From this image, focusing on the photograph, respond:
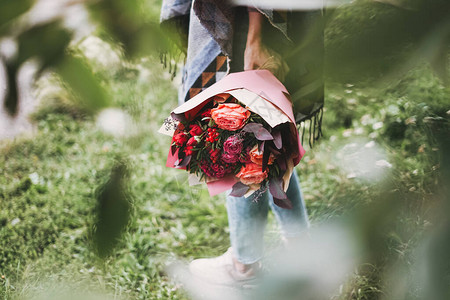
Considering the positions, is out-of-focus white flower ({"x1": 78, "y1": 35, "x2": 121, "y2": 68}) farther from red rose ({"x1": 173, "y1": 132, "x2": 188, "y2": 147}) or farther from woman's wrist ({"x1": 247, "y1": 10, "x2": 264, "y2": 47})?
woman's wrist ({"x1": 247, "y1": 10, "x2": 264, "y2": 47})

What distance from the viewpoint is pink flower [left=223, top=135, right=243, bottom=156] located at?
69cm

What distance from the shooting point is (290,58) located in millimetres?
414

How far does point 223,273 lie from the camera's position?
5.51ft

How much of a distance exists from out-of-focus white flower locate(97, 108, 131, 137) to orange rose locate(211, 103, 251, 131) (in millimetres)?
260

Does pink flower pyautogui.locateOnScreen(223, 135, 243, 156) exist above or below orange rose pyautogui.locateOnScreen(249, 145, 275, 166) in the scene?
above

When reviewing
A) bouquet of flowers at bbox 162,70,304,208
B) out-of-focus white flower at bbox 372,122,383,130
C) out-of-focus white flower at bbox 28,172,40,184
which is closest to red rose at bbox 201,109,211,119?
bouquet of flowers at bbox 162,70,304,208

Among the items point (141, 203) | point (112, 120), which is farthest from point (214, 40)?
point (141, 203)

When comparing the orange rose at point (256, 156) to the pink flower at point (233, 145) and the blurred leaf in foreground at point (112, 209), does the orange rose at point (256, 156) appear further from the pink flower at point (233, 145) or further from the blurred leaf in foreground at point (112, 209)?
the blurred leaf in foreground at point (112, 209)

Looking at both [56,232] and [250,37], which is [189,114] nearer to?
[250,37]

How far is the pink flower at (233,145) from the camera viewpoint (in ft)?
2.25

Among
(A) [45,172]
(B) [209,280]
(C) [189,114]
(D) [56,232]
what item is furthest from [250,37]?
(A) [45,172]

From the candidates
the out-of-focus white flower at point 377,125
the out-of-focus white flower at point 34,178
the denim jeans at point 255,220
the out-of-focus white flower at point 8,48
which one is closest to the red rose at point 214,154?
the out-of-focus white flower at point 8,48

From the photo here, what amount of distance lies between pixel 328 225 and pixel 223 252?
145cm

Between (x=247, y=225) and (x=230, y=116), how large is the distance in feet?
2.85
